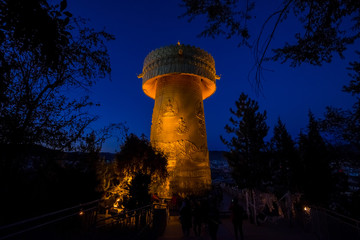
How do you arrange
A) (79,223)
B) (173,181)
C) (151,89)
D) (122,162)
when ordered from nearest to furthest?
(79,223), (122,162), (173,181), (151,89)

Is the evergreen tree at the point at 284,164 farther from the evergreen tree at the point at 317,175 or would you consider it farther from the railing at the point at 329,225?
the railing at the point at 329,225

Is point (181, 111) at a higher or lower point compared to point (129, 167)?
higher

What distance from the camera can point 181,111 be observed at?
1322 cm

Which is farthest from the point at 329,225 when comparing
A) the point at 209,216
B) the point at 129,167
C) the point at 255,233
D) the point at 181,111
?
the point at 181,111

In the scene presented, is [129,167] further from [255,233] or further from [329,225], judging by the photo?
[329,225]

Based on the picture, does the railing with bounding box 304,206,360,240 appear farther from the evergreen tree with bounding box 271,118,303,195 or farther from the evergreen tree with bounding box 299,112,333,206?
the evergreen tree with bounding box 299,112,333,206

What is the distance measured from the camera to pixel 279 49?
3758 millimetres

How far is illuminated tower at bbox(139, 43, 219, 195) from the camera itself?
12.0 metres

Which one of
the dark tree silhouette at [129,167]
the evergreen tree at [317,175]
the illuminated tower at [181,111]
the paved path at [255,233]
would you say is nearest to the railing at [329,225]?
the paved path at [255,233]

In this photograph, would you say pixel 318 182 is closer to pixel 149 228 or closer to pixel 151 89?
pixel 149 228

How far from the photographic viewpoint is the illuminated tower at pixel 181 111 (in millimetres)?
11953

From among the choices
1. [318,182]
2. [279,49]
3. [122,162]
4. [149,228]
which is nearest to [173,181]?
[122,162]

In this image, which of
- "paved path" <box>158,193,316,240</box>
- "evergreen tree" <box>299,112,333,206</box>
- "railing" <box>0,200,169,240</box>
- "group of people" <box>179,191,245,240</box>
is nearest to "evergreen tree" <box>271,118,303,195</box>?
"evergreen tree" <box>299,112,333,206</box>

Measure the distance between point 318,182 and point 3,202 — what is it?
57.3ft
